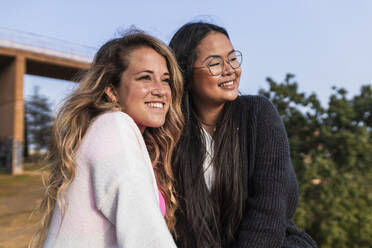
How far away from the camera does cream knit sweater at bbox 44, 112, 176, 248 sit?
3.84ft

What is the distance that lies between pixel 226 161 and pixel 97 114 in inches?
31.5

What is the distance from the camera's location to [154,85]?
178cm

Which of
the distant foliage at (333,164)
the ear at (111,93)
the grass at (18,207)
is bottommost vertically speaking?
the grass at (18,207)

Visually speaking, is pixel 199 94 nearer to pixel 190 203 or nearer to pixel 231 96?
pixel 231 96

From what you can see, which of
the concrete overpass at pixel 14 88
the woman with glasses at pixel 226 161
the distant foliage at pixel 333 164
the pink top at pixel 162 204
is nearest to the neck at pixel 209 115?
the woman with glasses at pixel 226 161

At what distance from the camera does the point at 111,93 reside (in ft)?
5.81

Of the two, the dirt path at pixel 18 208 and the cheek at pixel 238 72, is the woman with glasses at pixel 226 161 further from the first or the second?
the dirt path at pixel 18 208

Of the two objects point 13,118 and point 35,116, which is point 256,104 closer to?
point 13,118

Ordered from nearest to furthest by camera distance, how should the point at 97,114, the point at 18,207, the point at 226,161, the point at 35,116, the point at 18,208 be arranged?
the point at 97,114 → the point at 226,161 → the point at 18,208 → the point at 18,207 → the point at 35,116

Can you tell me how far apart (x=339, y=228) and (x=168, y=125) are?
2.83 meters

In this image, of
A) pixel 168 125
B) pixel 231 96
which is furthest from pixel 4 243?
pixel 231 96

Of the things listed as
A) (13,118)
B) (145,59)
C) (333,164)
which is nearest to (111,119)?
(145,59)

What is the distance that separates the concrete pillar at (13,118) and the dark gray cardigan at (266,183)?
18469 mm

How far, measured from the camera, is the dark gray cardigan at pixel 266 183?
5.60 feet
